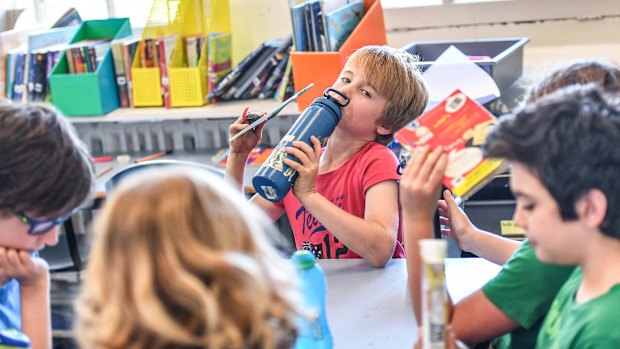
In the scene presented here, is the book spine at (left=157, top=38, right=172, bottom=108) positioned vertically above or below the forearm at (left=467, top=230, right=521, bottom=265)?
above

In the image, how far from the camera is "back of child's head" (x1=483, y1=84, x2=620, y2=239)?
106 centimetres

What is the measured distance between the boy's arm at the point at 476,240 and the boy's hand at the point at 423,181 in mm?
383

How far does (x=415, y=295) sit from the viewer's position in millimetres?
1317

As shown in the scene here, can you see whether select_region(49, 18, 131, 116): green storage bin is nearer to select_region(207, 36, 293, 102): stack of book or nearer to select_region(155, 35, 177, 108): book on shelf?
select_region(155, 35, 177, 108): book on shelf

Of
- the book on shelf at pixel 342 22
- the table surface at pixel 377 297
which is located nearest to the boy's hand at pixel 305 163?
the table surface at pixel 377 297

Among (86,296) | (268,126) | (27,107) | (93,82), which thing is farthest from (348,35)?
(86,296)

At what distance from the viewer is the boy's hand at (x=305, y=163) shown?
163 cm

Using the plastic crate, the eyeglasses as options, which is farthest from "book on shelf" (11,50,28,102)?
the eyeglasses

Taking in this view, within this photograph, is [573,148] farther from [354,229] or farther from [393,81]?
[393,81]

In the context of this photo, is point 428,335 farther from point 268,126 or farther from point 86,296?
point 268,126

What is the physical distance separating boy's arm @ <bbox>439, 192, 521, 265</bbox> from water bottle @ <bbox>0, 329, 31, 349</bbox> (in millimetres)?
820

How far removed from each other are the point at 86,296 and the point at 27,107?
1.90 ft

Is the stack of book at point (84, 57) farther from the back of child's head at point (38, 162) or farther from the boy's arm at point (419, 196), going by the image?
the boy's arm at point (419, 196)

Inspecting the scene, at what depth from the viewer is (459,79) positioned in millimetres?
2648
